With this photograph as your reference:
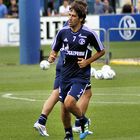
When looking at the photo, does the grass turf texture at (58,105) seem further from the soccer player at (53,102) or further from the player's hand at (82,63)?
the player's hand at (82,63)

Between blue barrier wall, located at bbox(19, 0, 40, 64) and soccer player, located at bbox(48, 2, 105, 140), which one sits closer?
soccer player, located at bbox(48, 2, 105, 140)

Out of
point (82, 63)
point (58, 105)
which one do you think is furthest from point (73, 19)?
point (58, 105)

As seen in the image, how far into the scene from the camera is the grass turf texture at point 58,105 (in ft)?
42.4

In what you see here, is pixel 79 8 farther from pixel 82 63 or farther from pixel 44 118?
pixel 44 118

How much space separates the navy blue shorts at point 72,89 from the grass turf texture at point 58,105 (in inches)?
32.6

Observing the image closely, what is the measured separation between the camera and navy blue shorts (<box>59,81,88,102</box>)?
1183cm

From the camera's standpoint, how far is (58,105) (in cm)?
1673

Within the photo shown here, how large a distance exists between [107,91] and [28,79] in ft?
12.0

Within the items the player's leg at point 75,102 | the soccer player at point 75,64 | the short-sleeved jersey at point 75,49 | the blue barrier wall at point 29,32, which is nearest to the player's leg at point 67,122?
the soccer player at point 75,64

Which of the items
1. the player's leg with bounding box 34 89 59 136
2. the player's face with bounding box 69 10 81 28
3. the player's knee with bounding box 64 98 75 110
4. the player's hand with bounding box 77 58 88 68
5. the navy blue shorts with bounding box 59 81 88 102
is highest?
the player's face with bounding box 69 10 81 28

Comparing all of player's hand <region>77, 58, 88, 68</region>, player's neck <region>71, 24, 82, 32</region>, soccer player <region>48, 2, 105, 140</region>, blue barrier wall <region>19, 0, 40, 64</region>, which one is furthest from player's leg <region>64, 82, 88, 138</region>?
blue barrier wall <region>19, 0, 40, 64</region>

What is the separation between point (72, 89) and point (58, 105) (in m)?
4.89

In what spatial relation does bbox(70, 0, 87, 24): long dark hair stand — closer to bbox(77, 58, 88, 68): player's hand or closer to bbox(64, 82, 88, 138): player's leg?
bbox(77, 58, 88, 68): player's hand

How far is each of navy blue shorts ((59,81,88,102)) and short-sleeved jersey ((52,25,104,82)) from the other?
0.08 meters
